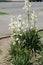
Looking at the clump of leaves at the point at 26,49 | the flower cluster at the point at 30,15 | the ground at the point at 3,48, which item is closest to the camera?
the clump of leaves at the point at 26,49

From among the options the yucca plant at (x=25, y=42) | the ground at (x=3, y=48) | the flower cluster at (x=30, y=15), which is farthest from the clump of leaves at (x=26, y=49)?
the ground at (x=3, y=48)

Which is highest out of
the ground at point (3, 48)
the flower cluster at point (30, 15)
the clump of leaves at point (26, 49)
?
the flower cluster at point (30, 15)

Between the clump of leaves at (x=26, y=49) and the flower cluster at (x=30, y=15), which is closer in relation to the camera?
the clump of leaves at (x=26, y=49)

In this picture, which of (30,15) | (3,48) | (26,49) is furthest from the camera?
(3,48)

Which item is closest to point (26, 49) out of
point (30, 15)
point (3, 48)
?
point (30, 15)

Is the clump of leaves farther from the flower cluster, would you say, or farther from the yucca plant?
the flower cluster

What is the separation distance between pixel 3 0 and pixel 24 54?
3365 cm

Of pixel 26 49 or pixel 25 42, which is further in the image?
pixel 25 42

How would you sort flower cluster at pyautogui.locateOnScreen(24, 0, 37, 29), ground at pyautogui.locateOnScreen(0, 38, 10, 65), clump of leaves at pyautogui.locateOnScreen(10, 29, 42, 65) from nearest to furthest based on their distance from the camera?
clump of leaves at pyautogui.locateOnScreen(10, 29, 42, 65)
flower cluster at pyautogui.locateOnScreen(24, 0, 37, 29)
ground at pyautogui.locateOnScreen(0, 38, 10, 65)

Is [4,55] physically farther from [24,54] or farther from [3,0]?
[3,0]

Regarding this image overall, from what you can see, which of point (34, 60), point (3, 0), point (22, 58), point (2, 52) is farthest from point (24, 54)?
point (3, 0)

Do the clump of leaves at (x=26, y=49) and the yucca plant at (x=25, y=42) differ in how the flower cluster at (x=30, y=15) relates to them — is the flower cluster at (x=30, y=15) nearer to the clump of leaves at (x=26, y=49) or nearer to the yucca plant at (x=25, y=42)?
the yucca plant at (x=25, y=42)

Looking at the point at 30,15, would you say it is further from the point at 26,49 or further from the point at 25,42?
the point at 26,49

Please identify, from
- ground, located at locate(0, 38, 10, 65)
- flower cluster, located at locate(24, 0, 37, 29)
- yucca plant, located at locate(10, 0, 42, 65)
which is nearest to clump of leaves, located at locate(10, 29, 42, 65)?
yucca plant, located at locate(10, 0, 42, 65)
